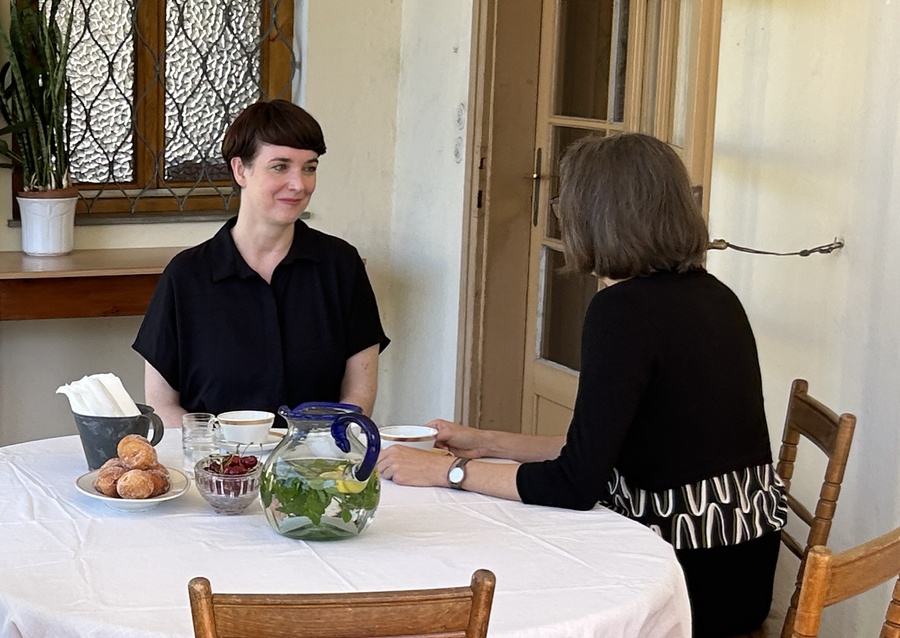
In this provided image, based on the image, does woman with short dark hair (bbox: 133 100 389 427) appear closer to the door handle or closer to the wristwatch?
the wristwatch

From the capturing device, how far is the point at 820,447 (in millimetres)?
2219

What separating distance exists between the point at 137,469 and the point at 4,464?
0.33 m

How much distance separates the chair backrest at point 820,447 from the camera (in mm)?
2125

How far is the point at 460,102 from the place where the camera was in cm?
386

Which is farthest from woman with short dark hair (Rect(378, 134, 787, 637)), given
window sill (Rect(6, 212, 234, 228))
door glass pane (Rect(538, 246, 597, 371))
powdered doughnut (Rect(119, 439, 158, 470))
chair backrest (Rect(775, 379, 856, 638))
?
window sill (Rect(6, 212, 234, 228))

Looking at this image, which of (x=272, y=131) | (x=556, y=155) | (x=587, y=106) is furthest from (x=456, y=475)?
(x=556, y=155)

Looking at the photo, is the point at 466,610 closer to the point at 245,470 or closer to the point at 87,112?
the point at 245,470

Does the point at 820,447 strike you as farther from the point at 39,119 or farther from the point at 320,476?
the point at 39,119

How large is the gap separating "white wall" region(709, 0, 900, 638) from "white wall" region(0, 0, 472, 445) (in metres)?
1.12

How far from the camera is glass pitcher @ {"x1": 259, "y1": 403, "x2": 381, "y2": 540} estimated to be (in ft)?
5.51

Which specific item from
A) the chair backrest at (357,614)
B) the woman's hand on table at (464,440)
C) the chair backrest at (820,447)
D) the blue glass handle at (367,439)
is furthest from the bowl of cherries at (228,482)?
the chair backrest at (820,447)

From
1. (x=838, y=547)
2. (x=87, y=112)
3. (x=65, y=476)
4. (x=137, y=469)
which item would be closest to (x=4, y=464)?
(x=65, y=476)

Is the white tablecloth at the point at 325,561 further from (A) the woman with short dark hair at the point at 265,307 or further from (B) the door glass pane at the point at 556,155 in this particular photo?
(B) the door glass pane at the point at 556,155

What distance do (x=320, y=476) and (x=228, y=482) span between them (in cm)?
18
